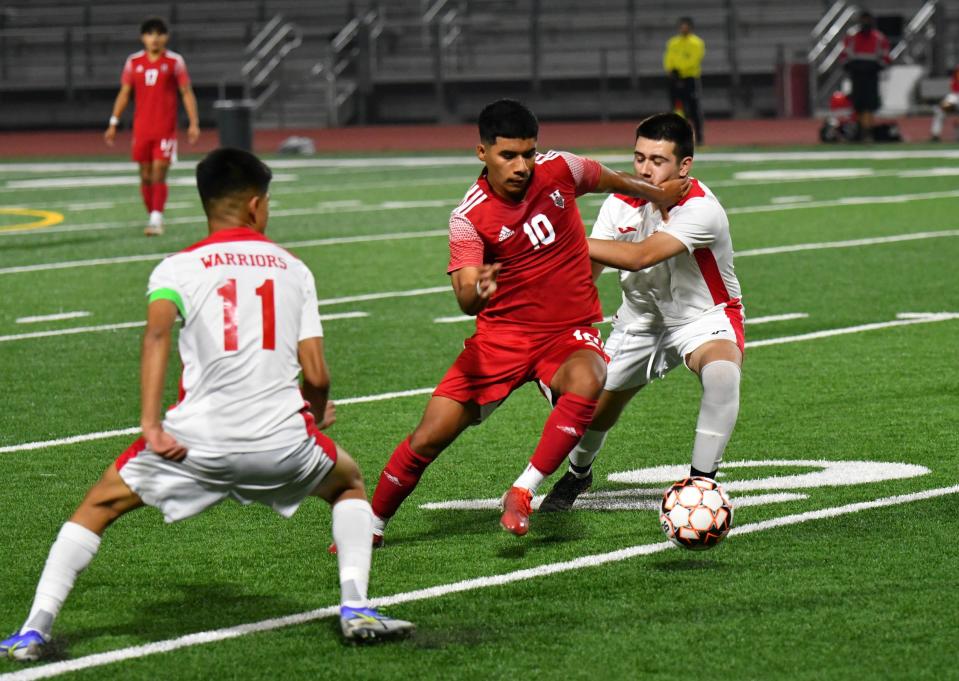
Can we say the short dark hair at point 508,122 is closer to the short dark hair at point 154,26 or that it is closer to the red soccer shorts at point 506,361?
the red soccer shorts at point 506,361

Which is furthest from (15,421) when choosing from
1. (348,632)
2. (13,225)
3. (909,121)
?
(909,121)

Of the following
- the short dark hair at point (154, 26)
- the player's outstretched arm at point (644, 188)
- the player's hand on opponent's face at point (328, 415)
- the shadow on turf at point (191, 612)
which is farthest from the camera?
the short dark hair at point (154, 26)

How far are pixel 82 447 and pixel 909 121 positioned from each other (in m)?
30.8

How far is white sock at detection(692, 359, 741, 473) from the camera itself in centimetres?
663

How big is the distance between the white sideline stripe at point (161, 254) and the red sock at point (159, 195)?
1.66m

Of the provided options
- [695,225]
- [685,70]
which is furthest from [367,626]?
[685,70]

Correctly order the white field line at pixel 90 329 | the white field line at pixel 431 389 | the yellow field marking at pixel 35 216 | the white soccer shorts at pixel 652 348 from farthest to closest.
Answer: the yellow field marking at pixel 35 216, the white field line at pixel 90 329, the white field line at pixel 431 389, the white soccer shorts at pixel 652 348

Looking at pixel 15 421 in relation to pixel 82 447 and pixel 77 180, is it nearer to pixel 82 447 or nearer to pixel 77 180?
pixel 82 447

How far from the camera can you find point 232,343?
16.5ft

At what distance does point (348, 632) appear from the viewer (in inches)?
202

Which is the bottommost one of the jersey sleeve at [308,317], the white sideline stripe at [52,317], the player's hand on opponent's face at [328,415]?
the white sideline stripe at [52,317]

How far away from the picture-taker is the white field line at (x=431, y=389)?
853 centimetres

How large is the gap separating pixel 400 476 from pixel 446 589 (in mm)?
719

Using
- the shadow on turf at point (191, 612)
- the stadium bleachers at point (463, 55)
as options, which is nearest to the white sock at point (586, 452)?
the shadow on turf at point (191, 612)
